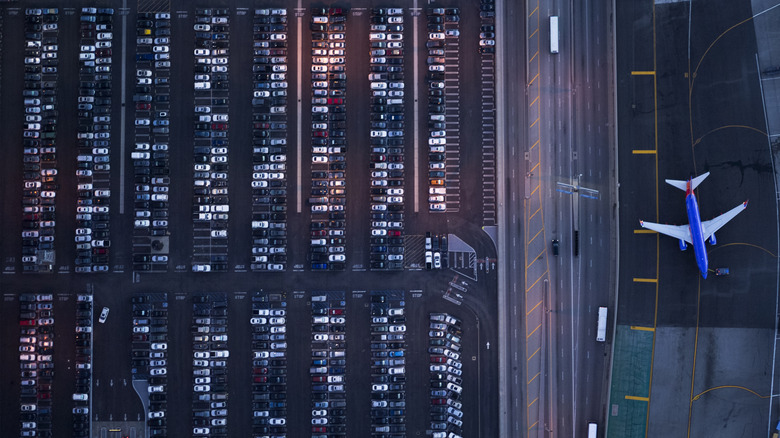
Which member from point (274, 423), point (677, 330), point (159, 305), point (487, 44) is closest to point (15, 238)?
point (159, 305)

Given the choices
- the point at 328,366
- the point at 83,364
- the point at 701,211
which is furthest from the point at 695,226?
the point at 83,364

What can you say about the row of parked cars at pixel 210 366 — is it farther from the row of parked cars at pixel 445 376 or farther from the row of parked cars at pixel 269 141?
the row of parked cars at pixel 445 376

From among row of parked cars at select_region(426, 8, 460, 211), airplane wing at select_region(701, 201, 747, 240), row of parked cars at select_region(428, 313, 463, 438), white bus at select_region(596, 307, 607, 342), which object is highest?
row of parked cars at select_region(426, 8, 460, 211)

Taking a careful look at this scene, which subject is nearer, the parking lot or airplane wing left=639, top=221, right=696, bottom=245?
airplane wing left=639, top=221, right=696, bottom=245

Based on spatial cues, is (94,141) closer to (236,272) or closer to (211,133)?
(211,133)

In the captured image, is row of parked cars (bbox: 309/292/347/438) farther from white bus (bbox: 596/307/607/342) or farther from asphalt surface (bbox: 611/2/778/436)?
asphalt surface (bbox: 611/2/778/436)

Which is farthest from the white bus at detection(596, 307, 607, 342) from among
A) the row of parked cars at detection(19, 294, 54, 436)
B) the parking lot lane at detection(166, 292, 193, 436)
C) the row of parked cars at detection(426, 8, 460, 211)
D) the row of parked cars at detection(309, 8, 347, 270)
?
the row of parked cars at detection(19, 294, 54, 436)

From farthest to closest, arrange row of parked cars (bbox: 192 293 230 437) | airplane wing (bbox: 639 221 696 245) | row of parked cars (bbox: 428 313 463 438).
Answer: row of parked cars (bbox: 428 313 463 438)
row of parked cars (bbox: 192 293 230 437)
airplane wing (bbox: 639 221 696 245)
